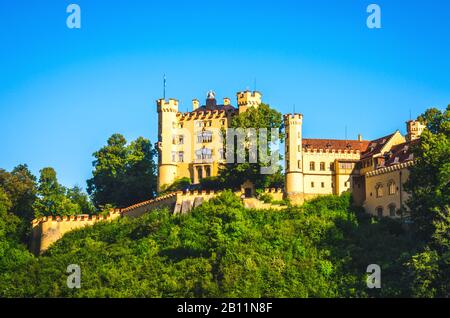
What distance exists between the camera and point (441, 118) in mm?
97250

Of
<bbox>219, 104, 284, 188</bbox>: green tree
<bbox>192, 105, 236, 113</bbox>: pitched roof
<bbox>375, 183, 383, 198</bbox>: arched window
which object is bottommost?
<bbox>375, 183, 383, 198</bbox>: arched window

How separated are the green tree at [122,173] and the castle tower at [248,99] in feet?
40.5

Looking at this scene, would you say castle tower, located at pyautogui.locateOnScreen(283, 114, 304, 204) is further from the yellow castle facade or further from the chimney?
the chimney

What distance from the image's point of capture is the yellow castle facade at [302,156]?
101 metres

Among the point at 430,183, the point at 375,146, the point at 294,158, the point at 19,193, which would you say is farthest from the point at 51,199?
the point at 430,183

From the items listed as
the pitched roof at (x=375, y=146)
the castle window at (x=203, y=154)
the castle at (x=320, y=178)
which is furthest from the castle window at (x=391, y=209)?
the castle window at (x=203, y=154)

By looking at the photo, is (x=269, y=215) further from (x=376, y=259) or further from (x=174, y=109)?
(x=174, y=109)

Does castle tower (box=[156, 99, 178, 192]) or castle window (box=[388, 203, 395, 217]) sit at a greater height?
castle tower (box=[156, 99, 178, 192])

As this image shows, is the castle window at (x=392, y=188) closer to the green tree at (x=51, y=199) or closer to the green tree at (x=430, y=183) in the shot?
the green tree at (x=430, y=183)

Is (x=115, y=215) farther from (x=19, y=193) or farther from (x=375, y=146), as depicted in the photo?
(x=375, y=146)

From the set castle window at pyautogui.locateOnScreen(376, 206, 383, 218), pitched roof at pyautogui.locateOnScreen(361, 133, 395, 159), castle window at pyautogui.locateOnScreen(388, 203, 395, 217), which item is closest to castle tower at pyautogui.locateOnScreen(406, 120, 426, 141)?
pitched roof at pyautogui.locateOnScreen(361, 133, 395, 159)

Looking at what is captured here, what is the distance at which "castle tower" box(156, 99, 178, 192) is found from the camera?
113 metres

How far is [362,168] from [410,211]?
38.3ft

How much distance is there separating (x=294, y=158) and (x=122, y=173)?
2202 centimetres
